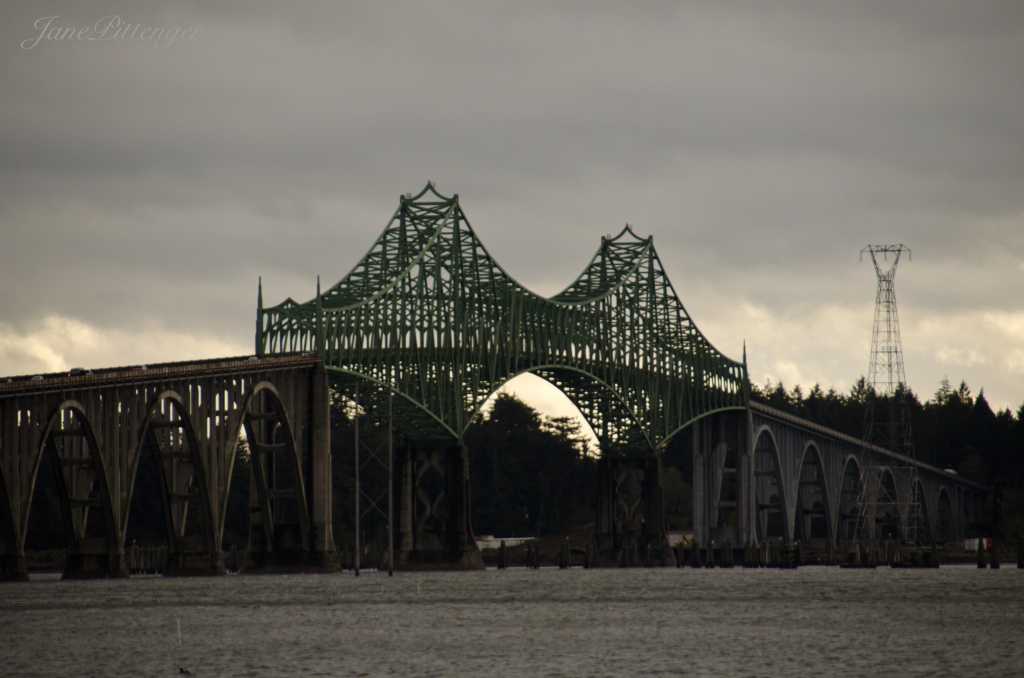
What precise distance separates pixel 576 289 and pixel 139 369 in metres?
Result: 75.6

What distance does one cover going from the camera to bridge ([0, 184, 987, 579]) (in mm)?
89312

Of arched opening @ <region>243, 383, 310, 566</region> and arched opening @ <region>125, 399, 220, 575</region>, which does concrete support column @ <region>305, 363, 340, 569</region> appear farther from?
arched opening @ <region>125, 399, 220, 575</region>

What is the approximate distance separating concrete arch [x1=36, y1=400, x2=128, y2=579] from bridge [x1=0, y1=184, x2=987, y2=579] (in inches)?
4.7

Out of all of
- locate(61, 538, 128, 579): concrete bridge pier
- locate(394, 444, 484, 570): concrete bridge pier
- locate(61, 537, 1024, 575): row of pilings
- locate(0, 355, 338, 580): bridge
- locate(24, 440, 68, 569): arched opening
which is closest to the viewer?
locate(0, 355, 338, 580): bridge

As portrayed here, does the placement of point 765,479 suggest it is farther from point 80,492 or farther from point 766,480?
point 80,492

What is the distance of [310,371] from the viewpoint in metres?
110

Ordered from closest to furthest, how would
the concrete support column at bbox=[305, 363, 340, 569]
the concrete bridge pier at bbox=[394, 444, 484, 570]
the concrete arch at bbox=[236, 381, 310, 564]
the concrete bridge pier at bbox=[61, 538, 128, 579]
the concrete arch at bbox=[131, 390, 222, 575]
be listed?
the concrete bridge pier at bbox=[61, 538, 128, 579]
the concrete arch at bbox=[131, 390, 222, 575]
the concrete arch at bbox=[236, 381, 310, 564]
the concrete support column at bbox=[305, 363, 340, 569]
the concrete bridge pier at bbox=[394, 444, 484, 570]

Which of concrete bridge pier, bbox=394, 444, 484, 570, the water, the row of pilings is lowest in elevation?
the water

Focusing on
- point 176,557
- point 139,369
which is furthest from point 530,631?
point 176,557

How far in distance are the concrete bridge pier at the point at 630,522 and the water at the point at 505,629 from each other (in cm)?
5472

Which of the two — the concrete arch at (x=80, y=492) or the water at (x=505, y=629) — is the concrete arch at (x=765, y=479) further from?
the concrete arch at (x=80, y=492)

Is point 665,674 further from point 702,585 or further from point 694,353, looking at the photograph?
point 694,353

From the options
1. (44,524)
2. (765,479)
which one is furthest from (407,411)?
(765,479)

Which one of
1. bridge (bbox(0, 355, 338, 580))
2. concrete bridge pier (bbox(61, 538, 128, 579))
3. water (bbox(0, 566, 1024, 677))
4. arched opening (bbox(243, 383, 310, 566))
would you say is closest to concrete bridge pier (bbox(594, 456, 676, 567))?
bridge (bbox(0, 355, 338, 580))
